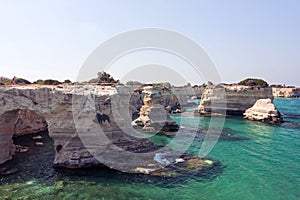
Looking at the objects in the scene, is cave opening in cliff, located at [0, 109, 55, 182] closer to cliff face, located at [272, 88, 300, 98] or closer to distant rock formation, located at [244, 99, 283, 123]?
distant rock formation, located at [244, 99, 283, 123]

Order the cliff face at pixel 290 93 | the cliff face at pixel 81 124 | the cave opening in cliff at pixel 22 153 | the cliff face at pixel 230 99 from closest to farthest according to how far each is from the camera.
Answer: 1. the cave opening in cliff at pixel 22 153
2. the cliff face at pixel 81 124
3. the cliff face at pixel 230 99
4. the cliff face at pixel 290 93

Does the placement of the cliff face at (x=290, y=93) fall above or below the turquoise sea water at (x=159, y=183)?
above

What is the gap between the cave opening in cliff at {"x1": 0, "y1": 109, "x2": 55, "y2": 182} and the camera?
16.6 meters

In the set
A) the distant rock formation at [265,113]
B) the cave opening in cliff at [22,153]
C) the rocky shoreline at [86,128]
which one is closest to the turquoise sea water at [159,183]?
the cave opening in cliff at [22,153]

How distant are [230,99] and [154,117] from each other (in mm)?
27454

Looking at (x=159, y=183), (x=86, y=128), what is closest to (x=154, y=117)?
(x=86, y=128)

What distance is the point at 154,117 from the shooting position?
35469mm

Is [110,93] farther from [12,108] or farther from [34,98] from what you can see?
[12,108]

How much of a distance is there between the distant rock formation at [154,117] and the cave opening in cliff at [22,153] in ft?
43.0

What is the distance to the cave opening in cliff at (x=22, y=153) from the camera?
653 inches

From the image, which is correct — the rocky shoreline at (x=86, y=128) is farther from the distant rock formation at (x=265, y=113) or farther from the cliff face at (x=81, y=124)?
the distant rock formation at (x=265, y=113)

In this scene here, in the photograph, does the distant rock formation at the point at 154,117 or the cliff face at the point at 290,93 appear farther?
the cliff face at the point at 290,93

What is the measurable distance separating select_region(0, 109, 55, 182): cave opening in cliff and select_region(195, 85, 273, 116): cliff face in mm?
37644

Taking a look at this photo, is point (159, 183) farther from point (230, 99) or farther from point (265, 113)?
point (230, 99)
